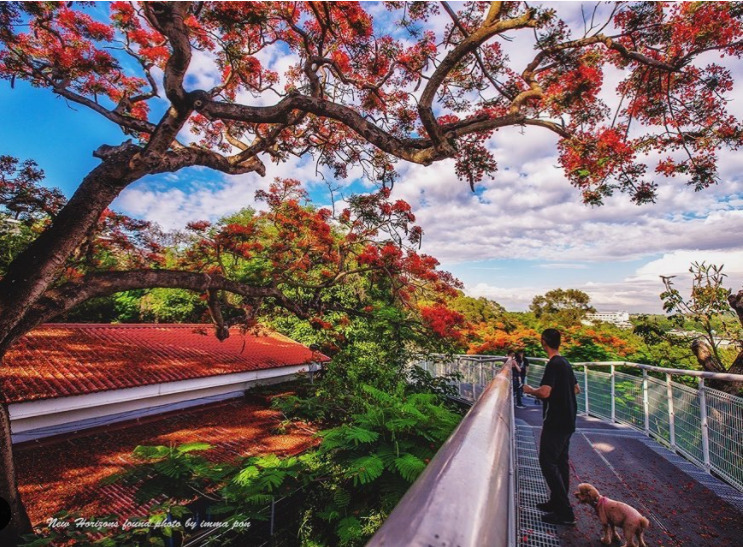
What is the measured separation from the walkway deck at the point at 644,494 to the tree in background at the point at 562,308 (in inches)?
650

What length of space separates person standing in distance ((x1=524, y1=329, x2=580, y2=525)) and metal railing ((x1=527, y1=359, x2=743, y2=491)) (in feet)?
5.35

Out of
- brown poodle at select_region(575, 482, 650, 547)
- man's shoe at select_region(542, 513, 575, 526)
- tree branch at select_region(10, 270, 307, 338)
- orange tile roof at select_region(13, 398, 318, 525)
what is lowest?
orange tile roof at select_region(13, 398, 318, 525)

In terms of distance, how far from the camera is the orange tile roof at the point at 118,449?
16.7 ft

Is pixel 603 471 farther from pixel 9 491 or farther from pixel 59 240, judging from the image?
pixel 59 240

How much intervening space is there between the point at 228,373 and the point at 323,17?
9.31 metres

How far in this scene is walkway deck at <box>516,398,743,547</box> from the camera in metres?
2.78

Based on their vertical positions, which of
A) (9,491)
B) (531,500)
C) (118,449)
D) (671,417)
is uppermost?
(671,417)

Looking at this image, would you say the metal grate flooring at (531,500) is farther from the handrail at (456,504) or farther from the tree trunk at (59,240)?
the tree trunk at (59,240)

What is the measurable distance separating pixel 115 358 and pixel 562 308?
23371 mm

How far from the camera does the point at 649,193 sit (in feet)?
19.2

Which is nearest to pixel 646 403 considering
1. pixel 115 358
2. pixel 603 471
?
pixel 603 471

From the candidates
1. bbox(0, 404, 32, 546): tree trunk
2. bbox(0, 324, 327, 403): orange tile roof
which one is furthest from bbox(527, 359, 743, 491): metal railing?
bbox(0, 324, 327, 403): orange tile roof

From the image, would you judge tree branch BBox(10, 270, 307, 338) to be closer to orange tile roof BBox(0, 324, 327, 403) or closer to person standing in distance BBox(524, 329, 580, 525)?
orange tile roof BBox(0, 324, 327, 403)

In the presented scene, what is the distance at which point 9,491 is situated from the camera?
3.54m
